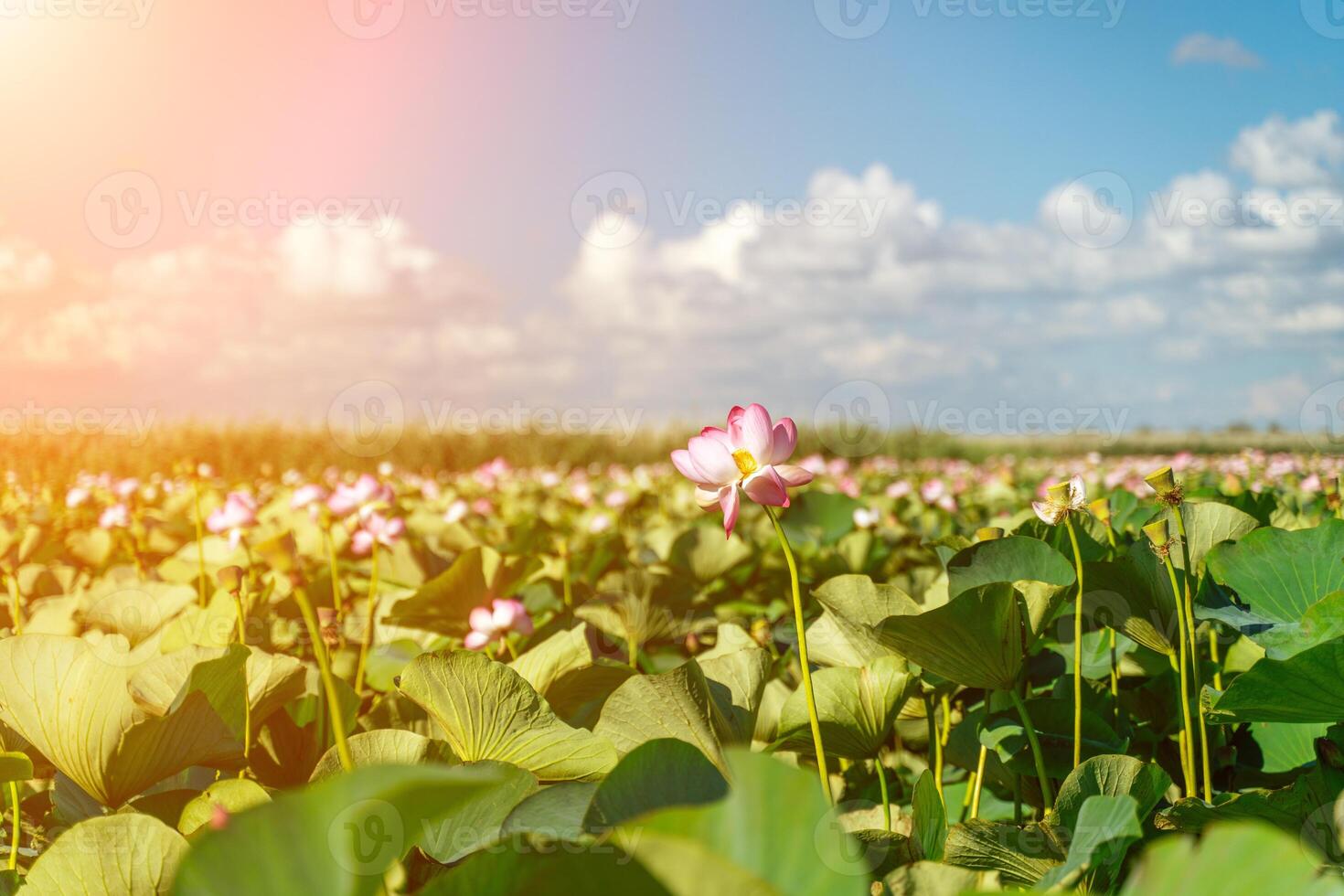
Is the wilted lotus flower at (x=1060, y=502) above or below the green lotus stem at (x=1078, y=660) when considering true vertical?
above

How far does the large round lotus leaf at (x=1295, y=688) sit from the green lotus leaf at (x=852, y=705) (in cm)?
30

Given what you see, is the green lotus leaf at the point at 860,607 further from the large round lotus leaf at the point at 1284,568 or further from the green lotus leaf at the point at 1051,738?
the large round lotus leaf at the point at 1284,568

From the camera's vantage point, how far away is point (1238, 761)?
1.25 m

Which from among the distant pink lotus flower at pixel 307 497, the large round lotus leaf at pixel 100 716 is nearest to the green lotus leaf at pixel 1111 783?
the large round lotus leaf at pixel 100 716

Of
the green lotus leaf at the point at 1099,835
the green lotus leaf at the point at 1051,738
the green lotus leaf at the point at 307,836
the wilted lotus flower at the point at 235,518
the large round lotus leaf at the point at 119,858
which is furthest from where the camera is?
the wilted lotus flower at the point at 235,518

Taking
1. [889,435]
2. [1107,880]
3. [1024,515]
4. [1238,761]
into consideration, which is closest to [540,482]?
[1024,515]

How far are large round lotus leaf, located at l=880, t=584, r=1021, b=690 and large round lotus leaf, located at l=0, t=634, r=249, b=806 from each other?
2.20ft

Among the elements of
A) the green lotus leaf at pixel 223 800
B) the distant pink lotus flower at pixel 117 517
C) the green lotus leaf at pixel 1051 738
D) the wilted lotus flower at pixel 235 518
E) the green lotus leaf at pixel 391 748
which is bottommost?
the green lotus leaf at pixel 1051 738

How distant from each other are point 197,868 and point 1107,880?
0.63 m

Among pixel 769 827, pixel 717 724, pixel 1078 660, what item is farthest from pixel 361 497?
pixel 769 827

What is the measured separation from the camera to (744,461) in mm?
1045

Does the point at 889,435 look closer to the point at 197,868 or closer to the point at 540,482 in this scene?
the point at 540,482

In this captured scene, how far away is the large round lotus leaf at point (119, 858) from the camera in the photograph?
2.20ft

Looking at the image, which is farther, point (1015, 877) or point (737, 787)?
point (1015, 877)
